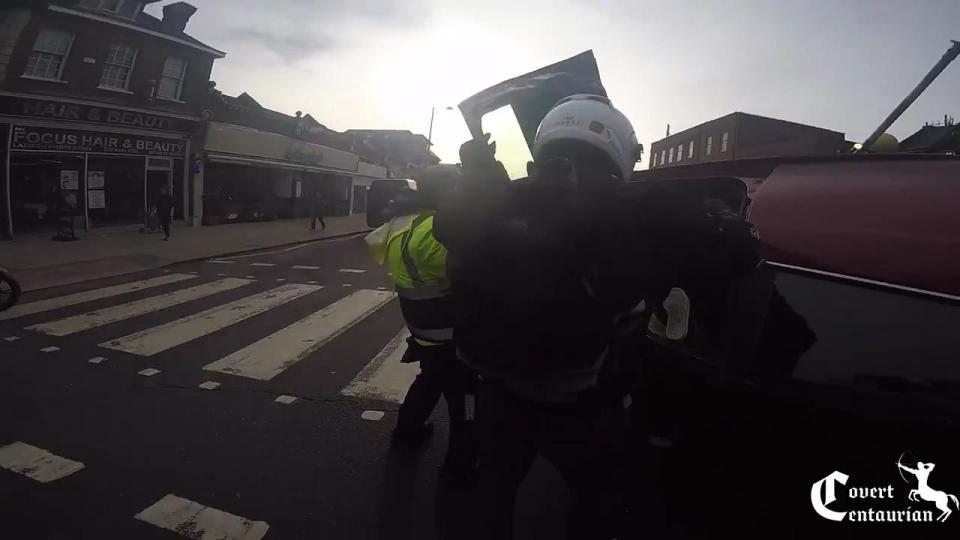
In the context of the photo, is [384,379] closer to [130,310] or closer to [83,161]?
[130,310]

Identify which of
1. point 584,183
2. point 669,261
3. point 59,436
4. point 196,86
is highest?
point 196,86

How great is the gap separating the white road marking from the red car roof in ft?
9.54

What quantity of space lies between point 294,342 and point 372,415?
2.09 metres

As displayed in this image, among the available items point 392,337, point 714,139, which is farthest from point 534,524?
point 714,139

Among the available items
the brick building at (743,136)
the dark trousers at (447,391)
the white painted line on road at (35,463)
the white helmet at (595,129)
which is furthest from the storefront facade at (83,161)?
the brick building at (743,136)

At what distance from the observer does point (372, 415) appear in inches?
146

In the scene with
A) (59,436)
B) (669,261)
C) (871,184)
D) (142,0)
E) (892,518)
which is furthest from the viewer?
(142,0)

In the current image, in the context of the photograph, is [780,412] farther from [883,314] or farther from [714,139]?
[714,139]

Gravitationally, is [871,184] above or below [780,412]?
above

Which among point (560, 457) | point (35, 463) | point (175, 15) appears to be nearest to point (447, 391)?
point (560, 457)

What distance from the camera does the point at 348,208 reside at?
33.1 metres

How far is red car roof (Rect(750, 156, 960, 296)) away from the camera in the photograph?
1703mm

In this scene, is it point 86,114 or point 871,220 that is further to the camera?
point 86,114

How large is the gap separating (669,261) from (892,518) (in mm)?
1203
